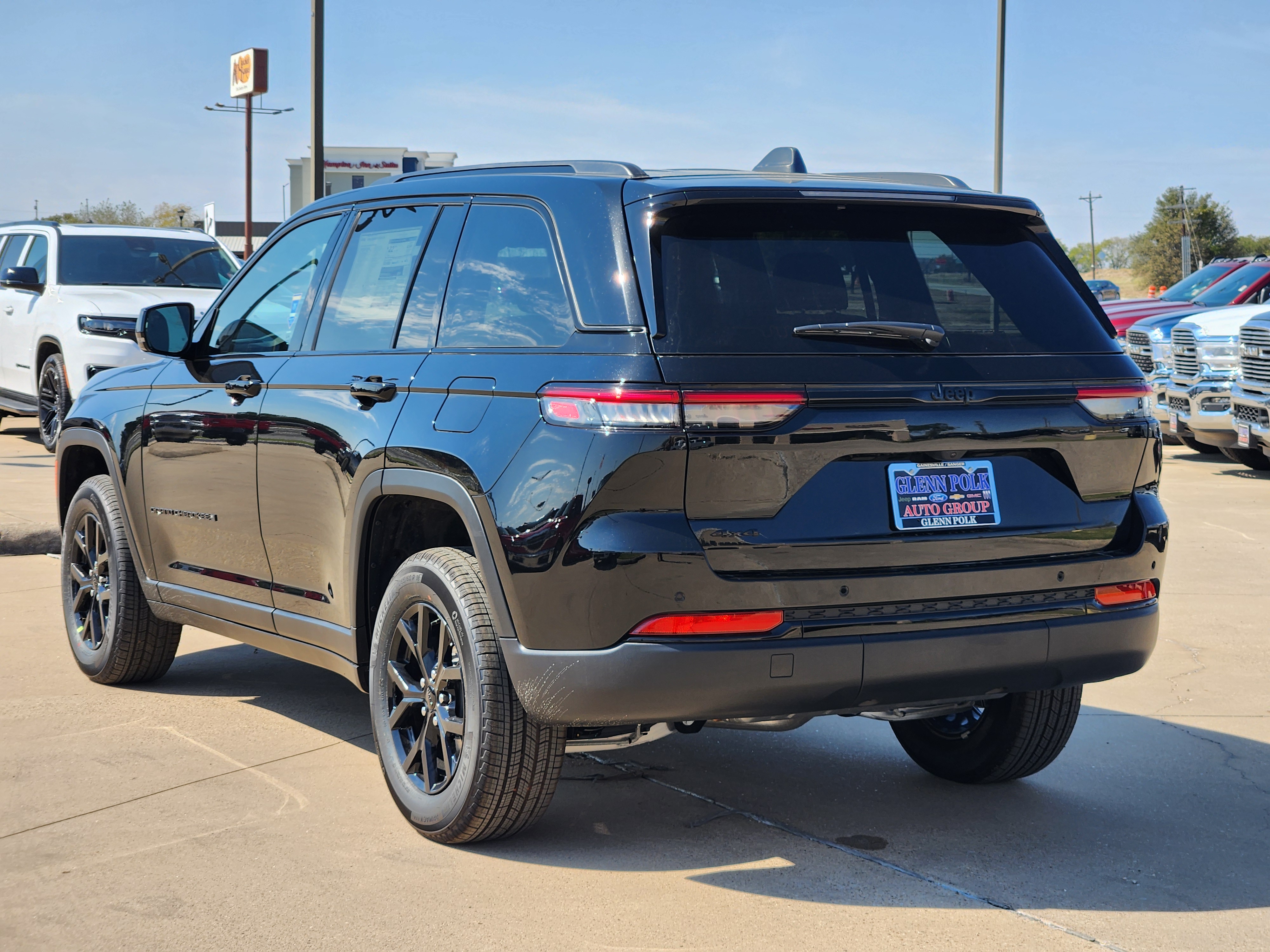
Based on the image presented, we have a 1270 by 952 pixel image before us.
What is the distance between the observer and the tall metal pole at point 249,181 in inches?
1924

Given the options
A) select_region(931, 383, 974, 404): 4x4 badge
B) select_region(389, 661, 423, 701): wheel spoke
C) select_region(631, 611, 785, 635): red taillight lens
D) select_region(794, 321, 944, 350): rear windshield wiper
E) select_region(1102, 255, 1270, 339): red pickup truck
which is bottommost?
select_region(389, 661, 423, 701): wheel spoke

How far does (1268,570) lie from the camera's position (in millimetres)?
9086

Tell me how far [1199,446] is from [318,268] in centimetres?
1421

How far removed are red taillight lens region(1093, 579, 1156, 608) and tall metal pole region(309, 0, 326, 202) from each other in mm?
10777

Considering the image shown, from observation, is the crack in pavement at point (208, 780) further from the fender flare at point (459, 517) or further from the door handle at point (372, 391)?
the door handle at point (372, 391)

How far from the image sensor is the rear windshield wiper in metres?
3.74

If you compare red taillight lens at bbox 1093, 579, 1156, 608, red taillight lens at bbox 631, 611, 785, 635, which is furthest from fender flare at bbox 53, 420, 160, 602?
red taillight lens at bbox 1093, 579, 1156, 608

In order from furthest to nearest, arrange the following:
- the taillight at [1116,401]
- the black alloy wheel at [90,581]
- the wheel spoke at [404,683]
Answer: the black alloy wheel at [90,581] < the wheel spoke at [404,683] < the taillight at [1116,401]

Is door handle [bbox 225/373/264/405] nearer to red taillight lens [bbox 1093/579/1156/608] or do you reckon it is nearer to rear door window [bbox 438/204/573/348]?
rear door window [bbox 438/204/573/348]

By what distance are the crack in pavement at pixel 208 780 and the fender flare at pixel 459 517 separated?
853mm

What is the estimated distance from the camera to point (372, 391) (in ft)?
14.5

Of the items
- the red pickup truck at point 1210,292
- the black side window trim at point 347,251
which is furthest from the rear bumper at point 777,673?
the red pickup truck at point 1210,292

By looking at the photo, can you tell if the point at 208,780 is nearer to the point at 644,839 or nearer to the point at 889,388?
the point at 644,839

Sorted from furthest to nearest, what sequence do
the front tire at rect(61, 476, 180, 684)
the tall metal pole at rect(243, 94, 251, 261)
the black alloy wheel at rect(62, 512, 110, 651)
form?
the tall metal pole at rect(243, 94, 251, 261)
the black alloy wheel at rect(62, 512, 110, 651)
the front tire at rect(61, 476, 180, 684)
